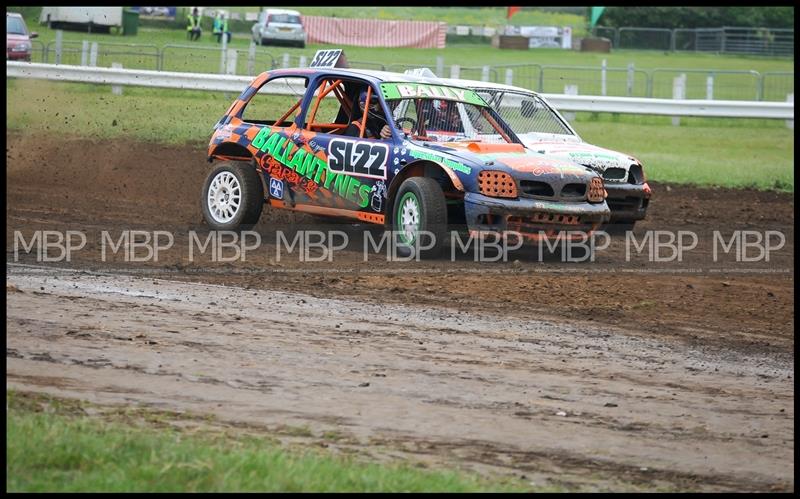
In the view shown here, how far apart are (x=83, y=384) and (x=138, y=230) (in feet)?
20.1

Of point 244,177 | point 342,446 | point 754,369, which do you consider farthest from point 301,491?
point 244,177

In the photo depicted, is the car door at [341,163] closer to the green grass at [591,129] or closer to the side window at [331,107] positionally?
the side window at [331,107]

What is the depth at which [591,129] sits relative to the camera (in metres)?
24.5

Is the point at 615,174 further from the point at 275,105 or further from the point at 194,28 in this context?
the point at 194,28

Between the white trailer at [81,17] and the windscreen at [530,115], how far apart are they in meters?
25.9

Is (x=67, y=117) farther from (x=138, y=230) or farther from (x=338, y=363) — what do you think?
(x=338, y=363)

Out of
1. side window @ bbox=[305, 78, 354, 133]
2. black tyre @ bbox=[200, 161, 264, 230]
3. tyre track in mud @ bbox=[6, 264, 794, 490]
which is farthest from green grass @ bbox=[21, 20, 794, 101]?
tyre track in mud @ bbox=[6, 264, 794, 490]

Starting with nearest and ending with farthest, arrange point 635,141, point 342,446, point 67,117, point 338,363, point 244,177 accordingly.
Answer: point 342,446 < point 338,363 < point 244,177 < point 67,117 < point 635,141

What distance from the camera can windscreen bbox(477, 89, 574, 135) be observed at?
13938 mm

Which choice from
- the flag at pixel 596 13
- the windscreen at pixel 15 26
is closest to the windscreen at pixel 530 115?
the windscreen at pixel 15 26

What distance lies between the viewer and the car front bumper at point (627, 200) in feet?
42.4

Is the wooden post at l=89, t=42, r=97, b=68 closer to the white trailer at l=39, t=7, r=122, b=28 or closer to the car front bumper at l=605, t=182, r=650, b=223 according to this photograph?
the white trailer at l=39, t=7, r=122, b=28

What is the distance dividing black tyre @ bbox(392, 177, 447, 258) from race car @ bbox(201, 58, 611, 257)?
0.04 feet

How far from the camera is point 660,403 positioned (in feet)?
21.2
